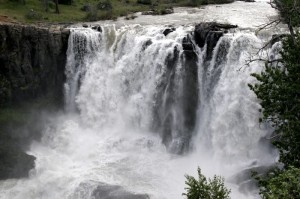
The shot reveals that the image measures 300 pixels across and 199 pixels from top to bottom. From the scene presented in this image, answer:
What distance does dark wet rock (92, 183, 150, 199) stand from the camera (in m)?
27.7

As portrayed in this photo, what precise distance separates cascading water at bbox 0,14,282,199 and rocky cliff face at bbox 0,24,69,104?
3.79 feet

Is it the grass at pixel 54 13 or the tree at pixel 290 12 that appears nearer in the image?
the tree at pixel 290 12

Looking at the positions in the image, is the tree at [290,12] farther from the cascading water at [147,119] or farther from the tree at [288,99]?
the cascading water at [147,119]

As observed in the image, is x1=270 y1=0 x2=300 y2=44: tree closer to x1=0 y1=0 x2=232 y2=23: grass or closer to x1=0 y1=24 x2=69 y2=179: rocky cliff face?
x1=0 y1=24 x2=69 y2=179: rocky cliff face

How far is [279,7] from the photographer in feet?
54.6

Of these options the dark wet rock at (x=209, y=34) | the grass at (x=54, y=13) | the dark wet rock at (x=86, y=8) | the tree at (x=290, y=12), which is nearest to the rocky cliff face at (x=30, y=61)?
the grass at (x=54, y=13)

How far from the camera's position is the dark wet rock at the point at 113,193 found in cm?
2769

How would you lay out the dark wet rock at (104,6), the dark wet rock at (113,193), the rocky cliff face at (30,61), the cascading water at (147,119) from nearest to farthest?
the dark wet rock at (113,193), the cascading water at (147,119), the rocky cliff face at (30,61), the dark wet rock at (104,6)

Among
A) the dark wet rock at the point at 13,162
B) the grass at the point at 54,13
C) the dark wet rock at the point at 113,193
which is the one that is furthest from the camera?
the grass at the point at 54,13

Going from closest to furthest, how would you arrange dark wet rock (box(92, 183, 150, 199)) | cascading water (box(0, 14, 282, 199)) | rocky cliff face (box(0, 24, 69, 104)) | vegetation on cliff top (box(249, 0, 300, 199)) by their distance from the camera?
vegetation on cliff top (box(249, 0, 300, 199)) < dark wet rock (box(92, 183, 150, 199)) < cascading water (box(0, 14, 282, 199)) < rocky cliff face (box(0, 24, 69, 104))

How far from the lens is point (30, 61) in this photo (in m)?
36.2

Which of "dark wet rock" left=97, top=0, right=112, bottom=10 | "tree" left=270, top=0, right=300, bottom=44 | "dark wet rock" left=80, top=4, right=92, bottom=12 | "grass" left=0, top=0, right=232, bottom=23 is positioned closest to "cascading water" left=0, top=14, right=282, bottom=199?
"grass" left=0, top=0, right=232, bottom=23

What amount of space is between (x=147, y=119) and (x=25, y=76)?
11.0 meters

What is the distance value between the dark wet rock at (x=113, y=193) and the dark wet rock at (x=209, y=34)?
13.0m
